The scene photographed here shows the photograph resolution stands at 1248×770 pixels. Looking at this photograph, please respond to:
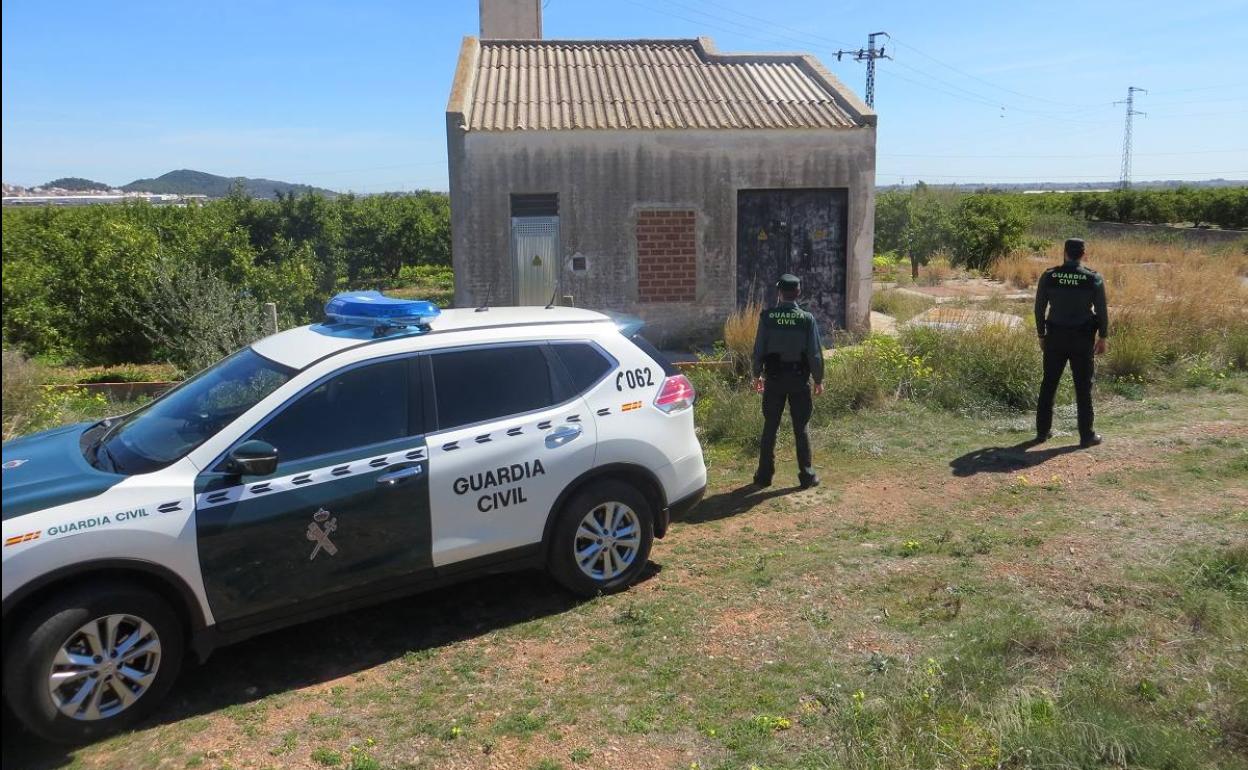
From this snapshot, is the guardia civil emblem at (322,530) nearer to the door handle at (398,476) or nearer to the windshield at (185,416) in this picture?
the door handle at (398,476)

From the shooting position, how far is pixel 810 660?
4789 mm

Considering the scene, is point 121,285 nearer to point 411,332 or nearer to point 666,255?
point 666,255

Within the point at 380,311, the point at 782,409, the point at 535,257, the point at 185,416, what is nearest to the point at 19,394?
the point at 185,416

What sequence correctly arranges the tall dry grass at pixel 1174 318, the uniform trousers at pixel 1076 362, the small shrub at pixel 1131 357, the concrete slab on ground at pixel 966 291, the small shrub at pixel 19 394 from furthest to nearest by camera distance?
the concrete slab on ground at pixel 966 291 → the tall dry grass at pixel 1174 318 → the small shrub at pixel 1131 357 → the uniform trousers at pixel 1076 362 → the small shrub at pixel 19 394

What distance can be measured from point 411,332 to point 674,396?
166 centimetres

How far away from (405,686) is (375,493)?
944mm

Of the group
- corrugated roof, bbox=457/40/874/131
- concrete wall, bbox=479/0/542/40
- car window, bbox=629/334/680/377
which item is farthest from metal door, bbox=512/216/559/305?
car window, bbox=629/334/680/377

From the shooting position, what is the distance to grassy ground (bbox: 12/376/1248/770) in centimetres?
396

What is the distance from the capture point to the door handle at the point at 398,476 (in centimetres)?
484

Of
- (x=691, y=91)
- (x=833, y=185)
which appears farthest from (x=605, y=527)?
(x=691, y=91)

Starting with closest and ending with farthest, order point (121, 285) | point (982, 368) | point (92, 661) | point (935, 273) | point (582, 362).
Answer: point (92, 661) < point (582, 362) < point (982, 368) < point (121, 285) < point (935, 273)

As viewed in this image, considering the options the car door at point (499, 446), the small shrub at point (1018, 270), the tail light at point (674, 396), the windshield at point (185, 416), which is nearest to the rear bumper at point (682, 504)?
the tail light at point (674, 396)

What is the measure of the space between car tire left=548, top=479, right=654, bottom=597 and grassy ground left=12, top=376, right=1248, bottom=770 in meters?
0.17

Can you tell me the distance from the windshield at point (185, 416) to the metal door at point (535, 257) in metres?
8.56
